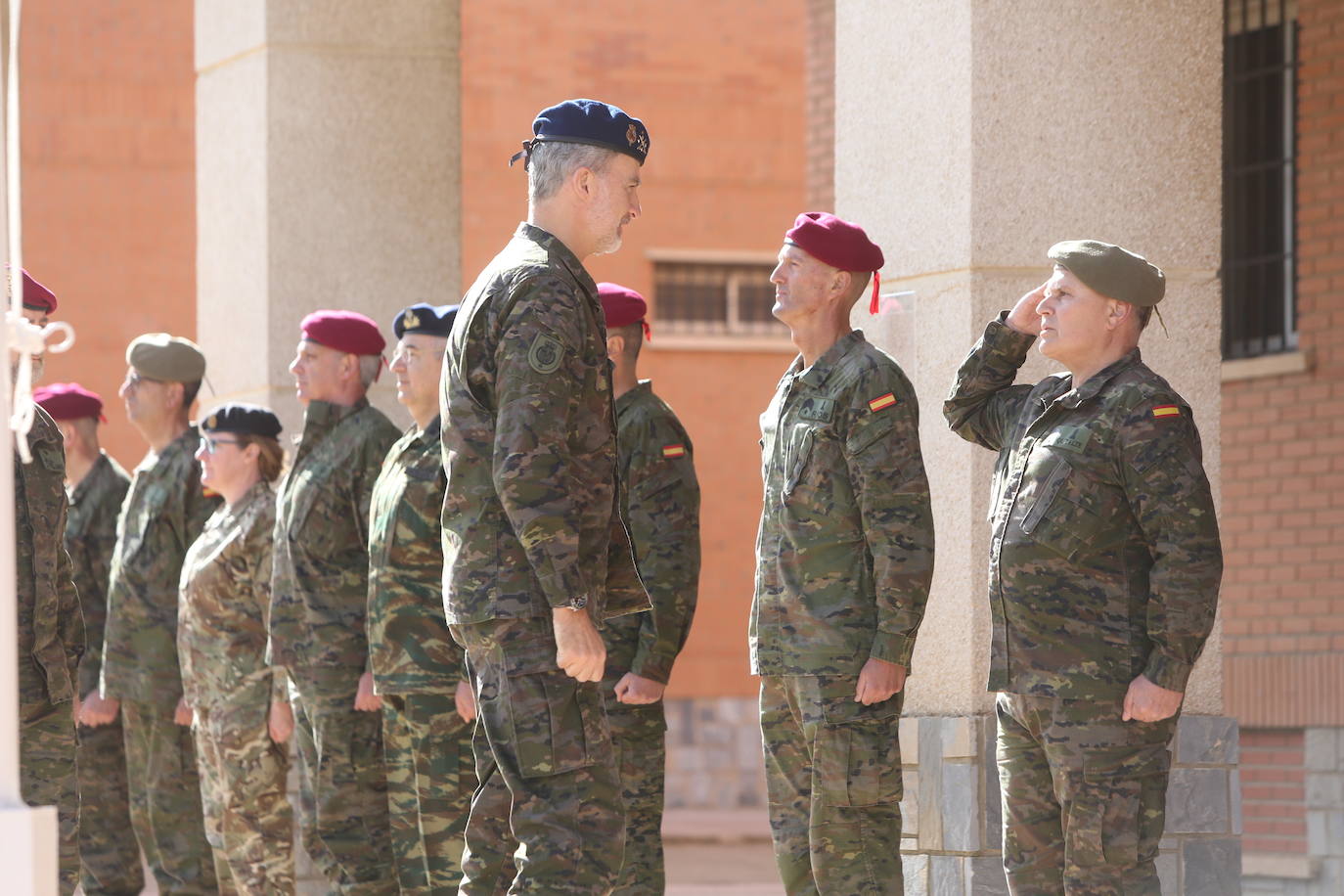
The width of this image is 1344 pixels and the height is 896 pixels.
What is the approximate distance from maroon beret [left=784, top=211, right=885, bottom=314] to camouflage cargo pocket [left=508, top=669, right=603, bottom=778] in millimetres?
1774

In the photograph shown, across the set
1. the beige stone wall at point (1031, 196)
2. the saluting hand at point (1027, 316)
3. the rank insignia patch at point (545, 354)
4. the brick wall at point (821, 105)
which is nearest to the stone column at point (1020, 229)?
the beige stone wall at point (1031, 196)

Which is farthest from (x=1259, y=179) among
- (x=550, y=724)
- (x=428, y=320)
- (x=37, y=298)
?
(x=550, y=724)

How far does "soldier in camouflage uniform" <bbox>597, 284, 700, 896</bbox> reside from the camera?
629 cm

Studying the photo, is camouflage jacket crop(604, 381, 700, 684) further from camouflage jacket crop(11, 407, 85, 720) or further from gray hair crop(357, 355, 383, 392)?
camouflage jacket crop(11, 407, 85, 720)

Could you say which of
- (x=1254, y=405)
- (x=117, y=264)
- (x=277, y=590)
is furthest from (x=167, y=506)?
(x=117, y=264)

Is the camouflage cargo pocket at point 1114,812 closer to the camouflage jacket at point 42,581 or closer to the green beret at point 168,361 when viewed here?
the camouflage jacket at point 42,581

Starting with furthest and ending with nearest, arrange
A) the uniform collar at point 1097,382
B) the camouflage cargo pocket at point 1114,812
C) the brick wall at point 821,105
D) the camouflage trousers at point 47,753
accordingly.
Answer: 1. the brick wall at point 821,105
2. the camouflage trousers at point 47,753
3. the uniform collar at point 1097,382
4. the camouflage cargo pocket at point 1114,812

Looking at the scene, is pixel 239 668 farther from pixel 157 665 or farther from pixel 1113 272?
pixel 1113 272

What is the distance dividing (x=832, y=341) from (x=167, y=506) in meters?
3.13

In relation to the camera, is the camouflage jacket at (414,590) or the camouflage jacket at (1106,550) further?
the camouflage jacket at (414,590)

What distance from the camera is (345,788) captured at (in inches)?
263

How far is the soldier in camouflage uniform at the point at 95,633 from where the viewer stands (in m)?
7.98

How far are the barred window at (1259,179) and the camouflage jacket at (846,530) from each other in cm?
Answer: 451

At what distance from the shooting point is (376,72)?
856 centimetres
